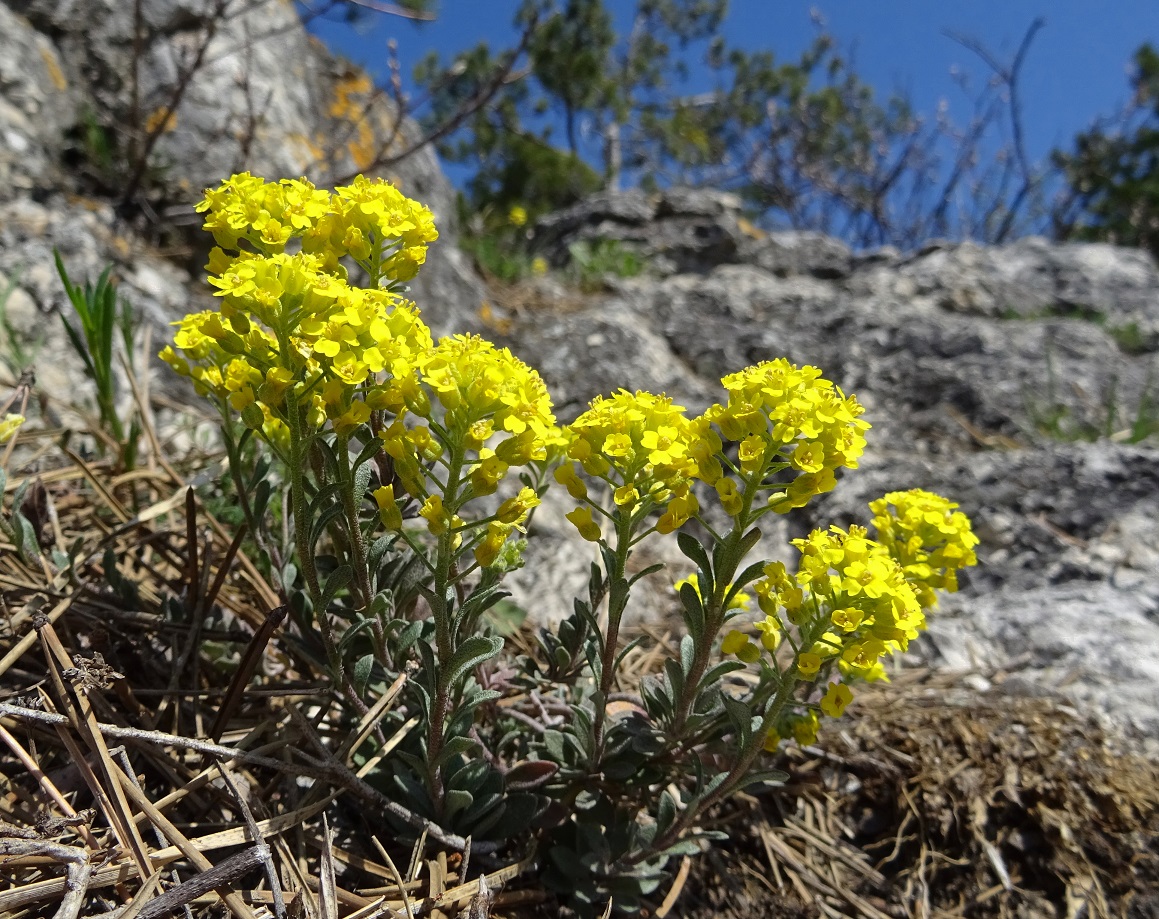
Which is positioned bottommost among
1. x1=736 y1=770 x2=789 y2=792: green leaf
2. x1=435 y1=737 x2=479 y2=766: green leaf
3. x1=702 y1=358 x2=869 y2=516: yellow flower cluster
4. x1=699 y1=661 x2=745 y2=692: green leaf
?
x1=435 y1=737 x2=479 y2=766: green leaf

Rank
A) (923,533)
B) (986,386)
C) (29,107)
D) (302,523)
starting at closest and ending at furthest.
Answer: (302,523), (923,533), (29,107), (986,386)

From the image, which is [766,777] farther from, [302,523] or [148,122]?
[148,122]

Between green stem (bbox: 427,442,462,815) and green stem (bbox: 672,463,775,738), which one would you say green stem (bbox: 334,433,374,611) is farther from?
green stem (bbox: 672,463,775,738)

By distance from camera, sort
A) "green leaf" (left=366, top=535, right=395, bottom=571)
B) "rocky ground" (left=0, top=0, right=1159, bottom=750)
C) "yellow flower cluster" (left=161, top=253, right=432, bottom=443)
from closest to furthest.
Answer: "yellow flower cluster" (left=161, top=253, right=432, bottom=443) < "green leaf" (left=366, top=535, right=395, bottom=571) < "rocky ground" (left=0, top=0, right=1159, bottom=750)

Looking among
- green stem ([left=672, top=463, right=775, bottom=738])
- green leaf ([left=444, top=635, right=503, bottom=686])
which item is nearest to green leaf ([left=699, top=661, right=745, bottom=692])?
green stem ([left=672, top=463, right=775, bottom=738])

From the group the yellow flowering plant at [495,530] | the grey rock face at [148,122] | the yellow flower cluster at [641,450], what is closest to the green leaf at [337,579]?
the yellow flowering plant at [495,530]

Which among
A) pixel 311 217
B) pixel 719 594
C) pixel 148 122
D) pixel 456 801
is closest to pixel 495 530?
pixel 719 594

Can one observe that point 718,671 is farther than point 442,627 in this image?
Yes
